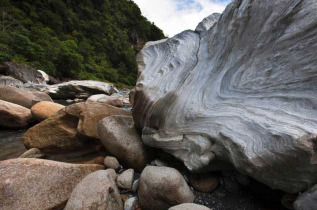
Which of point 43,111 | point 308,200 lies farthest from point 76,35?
point 308,200

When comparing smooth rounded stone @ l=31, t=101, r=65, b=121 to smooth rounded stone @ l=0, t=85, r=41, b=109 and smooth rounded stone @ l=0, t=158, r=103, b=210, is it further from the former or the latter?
smooth rounded stone @ l=0, t=158, r=103, b=210

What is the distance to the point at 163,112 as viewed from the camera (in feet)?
7.58

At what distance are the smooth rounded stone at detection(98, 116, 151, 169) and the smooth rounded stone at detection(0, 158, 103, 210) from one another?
62 centimetres

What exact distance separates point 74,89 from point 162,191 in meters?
12.0

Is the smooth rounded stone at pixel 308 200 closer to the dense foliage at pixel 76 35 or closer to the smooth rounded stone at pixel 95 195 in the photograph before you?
the smooth rounded stone at pixel 95 195

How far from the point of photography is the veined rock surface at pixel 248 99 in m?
1.25

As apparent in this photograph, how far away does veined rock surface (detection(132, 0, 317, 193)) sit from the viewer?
1255 mm

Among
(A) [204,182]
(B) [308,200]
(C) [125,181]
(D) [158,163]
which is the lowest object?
(C) [125,181]

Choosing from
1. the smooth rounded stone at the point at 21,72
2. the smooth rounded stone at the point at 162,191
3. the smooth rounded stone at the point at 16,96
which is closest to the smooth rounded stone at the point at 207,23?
the smooth rounded stone at the point at 162,191

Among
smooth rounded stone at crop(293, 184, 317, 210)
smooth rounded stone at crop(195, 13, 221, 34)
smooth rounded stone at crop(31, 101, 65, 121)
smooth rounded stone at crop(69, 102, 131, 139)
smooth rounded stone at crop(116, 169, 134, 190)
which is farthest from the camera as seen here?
smooth rounded stone at crop(31, 101, 65, 121)

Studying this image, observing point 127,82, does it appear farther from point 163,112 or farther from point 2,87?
point 163,112

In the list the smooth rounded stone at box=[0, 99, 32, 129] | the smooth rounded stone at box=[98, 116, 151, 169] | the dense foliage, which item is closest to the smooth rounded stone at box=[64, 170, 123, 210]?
the smooth rounded stone at box=[98, 116, 151, 169]

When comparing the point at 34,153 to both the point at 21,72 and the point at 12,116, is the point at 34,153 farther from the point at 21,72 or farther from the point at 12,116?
the point at 21,72

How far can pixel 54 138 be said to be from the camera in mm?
3359
